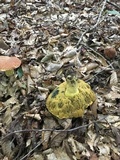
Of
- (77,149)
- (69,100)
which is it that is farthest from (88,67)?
(77,149)

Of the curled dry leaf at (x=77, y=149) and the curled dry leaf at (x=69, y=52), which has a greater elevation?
the curled dry leaf at (x=69, y=52)

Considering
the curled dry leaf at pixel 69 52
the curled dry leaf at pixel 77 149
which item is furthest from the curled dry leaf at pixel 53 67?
the curled dry leaf at pixel 77 149

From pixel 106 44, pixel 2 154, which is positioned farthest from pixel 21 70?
pixel 106 44

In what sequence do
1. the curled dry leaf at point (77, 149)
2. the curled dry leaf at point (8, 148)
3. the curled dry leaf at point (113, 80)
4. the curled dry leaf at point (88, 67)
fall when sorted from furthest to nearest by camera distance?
the curled dry leaf at point (88, 67) < the curled dry leaf at point (113, 80) < the curled dry leaf at point (8, 148) < the curled dry leaf at point (77, 149)

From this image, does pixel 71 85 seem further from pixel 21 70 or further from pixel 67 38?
pixel 67 38

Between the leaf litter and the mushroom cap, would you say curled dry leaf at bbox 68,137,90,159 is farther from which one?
the mushroom cap

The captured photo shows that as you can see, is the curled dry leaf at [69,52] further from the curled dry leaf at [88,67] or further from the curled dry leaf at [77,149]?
the curled dry leaf at [77,149]

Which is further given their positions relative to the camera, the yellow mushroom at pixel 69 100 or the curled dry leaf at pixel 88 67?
the curled dry leaf at pixel 88 67

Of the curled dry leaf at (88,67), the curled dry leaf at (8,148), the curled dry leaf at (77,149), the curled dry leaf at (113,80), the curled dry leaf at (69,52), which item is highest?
the curled dry leaf at (69,52)

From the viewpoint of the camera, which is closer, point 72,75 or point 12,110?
point 72,75

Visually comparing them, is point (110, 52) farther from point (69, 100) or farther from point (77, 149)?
point (77, 149)
